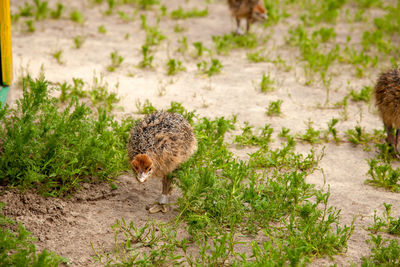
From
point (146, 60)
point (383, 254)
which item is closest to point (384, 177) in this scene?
point (383, 254)

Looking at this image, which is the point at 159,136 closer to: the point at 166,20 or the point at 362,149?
the point at 362,149

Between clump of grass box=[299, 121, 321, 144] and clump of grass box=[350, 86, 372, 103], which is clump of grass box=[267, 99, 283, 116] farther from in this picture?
clump of grass box=[350, 86, 372, 103]

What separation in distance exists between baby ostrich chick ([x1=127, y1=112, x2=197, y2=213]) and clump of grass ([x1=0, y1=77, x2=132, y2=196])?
0.63 meters

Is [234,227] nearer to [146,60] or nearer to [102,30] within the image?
[146,60]

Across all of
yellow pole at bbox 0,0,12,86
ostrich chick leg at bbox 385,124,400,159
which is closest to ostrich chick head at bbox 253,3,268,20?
ostrich chick leg at bbox 385,124,400,159

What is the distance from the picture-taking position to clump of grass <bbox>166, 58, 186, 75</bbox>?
842cm

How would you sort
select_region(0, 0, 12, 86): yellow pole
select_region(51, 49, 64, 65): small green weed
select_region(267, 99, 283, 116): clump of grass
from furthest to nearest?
select_region(51, 49, 64, 65): small green weed
select_region(267, 99, 283, 116): clump of grass
select_region(0, 0, 12, 86): yellow pole

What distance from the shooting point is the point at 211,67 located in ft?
27.9

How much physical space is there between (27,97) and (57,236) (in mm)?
1791

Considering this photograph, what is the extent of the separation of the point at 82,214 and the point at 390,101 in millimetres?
4298

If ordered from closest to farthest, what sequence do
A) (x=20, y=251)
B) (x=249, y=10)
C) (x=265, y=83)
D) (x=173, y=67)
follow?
(x=20, y=251) → (x=265, y=83) → (x=173, y=67) → (x=249, y=10)

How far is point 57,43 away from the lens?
9359 millimetres

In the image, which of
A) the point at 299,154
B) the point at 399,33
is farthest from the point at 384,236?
the point at 399,33

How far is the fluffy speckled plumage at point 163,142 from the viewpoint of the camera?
4.71m
